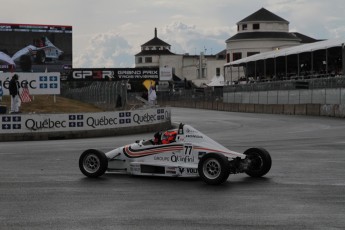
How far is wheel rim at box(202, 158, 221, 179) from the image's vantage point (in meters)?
11.1

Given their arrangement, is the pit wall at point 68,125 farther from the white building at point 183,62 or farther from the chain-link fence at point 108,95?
the white building at point 183,62

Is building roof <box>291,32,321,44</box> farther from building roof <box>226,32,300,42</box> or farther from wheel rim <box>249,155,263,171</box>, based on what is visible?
wheel rim <box>249,155,263,171</box>

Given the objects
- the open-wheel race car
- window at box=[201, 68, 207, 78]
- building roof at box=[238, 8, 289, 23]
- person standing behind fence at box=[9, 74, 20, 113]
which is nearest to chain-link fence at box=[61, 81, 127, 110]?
person standing behind fence at box=[9, 74, 20, 113]

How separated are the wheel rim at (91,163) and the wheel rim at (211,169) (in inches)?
92.2

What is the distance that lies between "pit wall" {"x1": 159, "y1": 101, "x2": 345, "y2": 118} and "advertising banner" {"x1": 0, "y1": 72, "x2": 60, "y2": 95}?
53.8ft

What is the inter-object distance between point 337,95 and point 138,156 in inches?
1081

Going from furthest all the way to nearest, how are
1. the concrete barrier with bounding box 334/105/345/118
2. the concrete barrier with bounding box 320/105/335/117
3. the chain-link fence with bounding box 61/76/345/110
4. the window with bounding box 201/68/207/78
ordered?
the window with bounding box 201/68/207/78
the chain-link fence with bounding box 61/76/345/110
the concrete barrier with bounding box 320/105/335/117
the concrete barrier with bounding box 334/105/345/118

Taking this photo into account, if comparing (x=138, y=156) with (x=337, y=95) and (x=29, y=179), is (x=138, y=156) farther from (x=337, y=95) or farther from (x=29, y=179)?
(x=337, y=95)

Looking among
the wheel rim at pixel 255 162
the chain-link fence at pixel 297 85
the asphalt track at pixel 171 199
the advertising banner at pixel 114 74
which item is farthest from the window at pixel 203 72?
the wheel rim at pixel 255 162

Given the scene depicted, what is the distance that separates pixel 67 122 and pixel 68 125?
0.13 meters

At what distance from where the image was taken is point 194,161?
38.3 ft

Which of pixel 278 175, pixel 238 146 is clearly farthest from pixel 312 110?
pixel 278 175

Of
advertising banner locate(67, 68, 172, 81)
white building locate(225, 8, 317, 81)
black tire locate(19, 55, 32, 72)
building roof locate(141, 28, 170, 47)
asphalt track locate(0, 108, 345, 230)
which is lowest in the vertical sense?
asphalt track locate(0, 108, 345, 230)

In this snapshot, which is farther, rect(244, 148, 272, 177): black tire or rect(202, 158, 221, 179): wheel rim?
rect(244, 148, 272, 177): black tire
